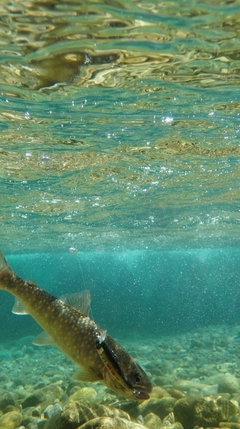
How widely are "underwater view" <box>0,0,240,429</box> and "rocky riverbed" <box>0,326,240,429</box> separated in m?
0.05

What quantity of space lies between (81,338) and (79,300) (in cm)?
58

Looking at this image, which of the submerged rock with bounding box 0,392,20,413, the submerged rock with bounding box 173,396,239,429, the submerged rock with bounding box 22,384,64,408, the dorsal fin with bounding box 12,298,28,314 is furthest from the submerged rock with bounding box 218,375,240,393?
the dorsal fin with bounding box 12,298,28,314

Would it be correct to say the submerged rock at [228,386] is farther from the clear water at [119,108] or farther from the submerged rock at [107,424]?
the clear water at [119,108]

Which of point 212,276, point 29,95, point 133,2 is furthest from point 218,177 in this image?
point 212,276

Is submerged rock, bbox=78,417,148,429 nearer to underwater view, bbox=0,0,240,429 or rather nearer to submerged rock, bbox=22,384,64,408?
underwater view, bbox=0,0,240,429

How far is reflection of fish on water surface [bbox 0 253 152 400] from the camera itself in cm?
408

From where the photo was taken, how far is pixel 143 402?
31.1 feet

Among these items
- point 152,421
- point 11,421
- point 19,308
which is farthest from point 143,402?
point 19,308

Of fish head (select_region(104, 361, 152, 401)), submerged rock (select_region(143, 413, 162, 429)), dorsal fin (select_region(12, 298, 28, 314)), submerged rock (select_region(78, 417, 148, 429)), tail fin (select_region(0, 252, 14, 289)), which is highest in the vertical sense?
tail fin (select_region(0, 252, 14, 289))

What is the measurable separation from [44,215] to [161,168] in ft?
37.6

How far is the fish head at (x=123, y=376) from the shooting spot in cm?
402

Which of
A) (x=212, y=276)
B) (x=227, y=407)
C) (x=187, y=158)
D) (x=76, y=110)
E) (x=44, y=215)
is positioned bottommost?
(x=227, y=407)

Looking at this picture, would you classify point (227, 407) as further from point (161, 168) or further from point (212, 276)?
point (212, 276)

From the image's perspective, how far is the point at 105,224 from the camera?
93.0ft
